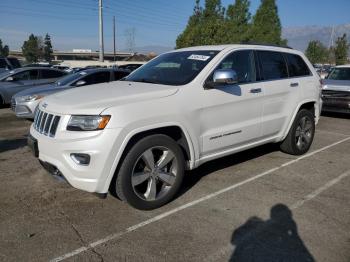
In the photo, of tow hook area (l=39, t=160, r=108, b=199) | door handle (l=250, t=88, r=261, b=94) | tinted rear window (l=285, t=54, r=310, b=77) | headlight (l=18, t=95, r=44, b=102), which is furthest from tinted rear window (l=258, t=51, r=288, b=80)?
headlight (l=18, t=95, r=44, b=102)

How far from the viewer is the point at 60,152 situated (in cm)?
372

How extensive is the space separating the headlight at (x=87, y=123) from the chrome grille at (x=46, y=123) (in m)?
0.21

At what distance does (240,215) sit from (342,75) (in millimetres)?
9655

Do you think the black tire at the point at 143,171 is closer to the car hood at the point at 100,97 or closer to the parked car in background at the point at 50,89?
the car hood at the point at 100,97

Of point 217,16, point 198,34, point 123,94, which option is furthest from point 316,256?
point 217,16

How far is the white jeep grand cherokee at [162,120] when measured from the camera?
3.66m

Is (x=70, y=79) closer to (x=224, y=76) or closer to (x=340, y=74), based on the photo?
(x=224, y=76)

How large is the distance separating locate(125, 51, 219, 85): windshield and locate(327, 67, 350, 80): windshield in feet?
27.5

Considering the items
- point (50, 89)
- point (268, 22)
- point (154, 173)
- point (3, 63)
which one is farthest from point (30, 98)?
point (268, 22)

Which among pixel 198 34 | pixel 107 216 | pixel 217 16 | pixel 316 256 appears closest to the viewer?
pixel 316 256

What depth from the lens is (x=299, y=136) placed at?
20.7 feet

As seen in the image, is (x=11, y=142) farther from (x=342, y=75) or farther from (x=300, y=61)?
(x=342, y=75)

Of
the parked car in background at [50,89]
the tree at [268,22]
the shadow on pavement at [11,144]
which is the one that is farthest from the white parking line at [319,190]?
the tree at [268,22]

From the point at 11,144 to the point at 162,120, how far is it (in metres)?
4.37
